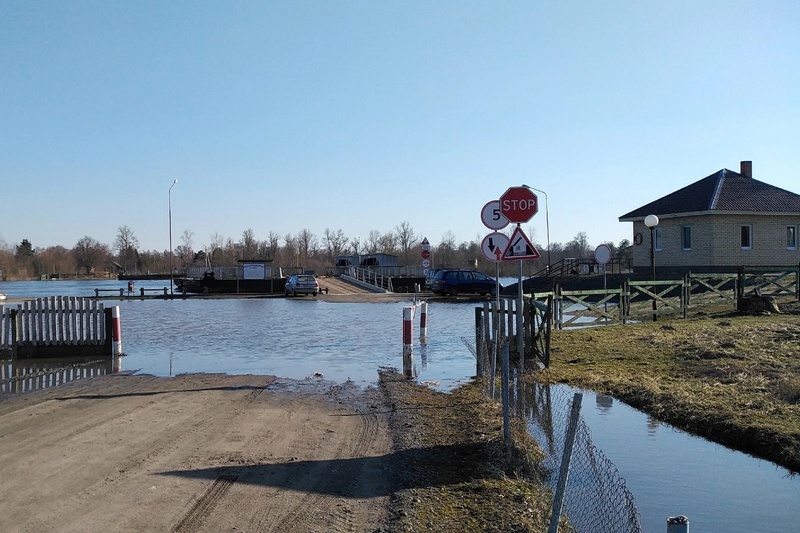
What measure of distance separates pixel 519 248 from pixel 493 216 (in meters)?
1.21

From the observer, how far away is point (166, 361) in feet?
55.4

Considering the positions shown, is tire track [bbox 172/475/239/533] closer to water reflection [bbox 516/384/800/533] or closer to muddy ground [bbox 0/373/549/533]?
muddy ground [bbox 0/373/549/533]

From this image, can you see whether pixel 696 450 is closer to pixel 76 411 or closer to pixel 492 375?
pixel 492 375

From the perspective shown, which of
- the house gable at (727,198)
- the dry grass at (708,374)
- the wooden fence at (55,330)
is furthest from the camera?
the house gable at (727,198)

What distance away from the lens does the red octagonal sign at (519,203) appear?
10617mm

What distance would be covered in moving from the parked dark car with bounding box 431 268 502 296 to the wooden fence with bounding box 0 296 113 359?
33.2 meters

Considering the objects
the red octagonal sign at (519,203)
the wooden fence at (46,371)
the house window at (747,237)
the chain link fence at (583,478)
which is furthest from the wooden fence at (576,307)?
the wooden fence at (46,371)

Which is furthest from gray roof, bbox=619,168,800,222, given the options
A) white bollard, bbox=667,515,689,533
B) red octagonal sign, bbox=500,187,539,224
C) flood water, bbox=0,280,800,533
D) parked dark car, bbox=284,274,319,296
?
white bollard, bbox=667,515,689,533

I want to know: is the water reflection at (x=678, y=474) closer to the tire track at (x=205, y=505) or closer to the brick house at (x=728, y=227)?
the tire track at (x=205, y=505)

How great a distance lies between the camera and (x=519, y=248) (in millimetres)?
10648

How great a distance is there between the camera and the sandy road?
5.62 metres

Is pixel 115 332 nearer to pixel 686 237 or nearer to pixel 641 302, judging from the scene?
pixel 641 302

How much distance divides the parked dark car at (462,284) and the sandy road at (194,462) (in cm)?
3725

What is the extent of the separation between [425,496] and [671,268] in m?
39.7
